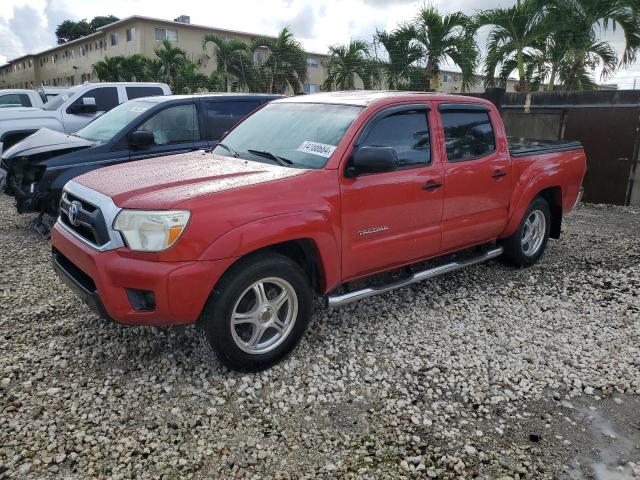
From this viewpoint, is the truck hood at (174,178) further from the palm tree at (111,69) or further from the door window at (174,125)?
the palm tree at (111,69)

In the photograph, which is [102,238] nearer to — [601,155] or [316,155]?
[316,155]

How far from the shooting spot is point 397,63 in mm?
12102

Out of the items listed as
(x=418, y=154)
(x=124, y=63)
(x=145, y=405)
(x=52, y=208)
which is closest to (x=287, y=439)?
(x=145, y=405)

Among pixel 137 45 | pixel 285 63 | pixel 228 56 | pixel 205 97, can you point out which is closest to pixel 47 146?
pixel 205 97

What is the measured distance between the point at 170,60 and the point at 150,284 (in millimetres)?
25737

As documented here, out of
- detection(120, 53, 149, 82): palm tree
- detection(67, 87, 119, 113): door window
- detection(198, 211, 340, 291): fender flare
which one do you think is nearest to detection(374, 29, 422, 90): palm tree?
detection(67, 87, 119, 113): door window

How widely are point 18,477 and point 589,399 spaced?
128 inches

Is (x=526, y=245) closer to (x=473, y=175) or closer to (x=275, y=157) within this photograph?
(x=473, y=175)

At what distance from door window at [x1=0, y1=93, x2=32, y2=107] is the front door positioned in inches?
474

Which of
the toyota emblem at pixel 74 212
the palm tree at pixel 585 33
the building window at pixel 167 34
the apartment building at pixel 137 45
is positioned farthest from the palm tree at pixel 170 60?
the toyota emblem at pixel 74 212

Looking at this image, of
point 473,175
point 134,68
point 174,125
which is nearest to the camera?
point 473,175

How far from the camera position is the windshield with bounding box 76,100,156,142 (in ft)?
21.1

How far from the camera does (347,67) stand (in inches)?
566

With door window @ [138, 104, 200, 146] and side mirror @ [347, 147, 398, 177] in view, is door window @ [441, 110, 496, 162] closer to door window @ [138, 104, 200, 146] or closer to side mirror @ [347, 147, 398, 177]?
side mirror @ [347, 147, 398, 177]
